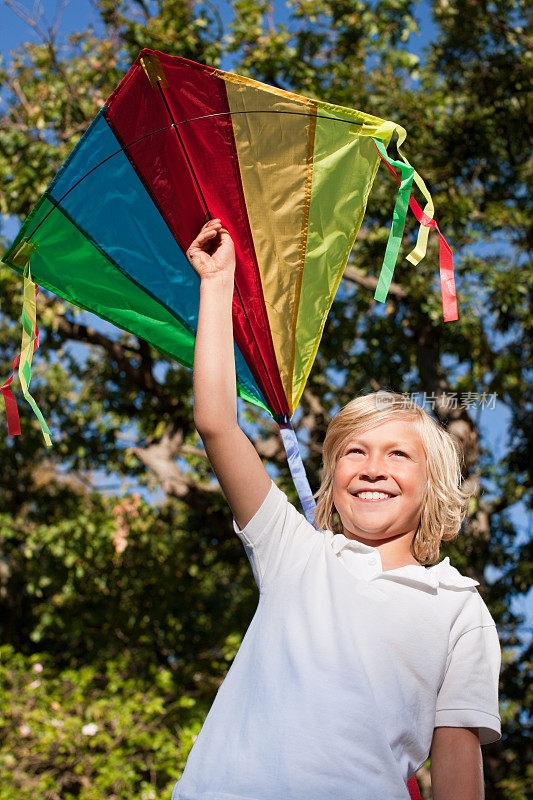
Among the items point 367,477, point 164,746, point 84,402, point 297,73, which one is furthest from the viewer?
point 84,402

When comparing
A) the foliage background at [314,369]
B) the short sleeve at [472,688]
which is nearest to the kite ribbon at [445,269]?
the short sleeve at [472,688]

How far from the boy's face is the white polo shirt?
0.07 meters

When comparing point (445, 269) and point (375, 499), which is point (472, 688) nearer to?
point (375, 499)

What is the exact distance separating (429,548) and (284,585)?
1.20 feet

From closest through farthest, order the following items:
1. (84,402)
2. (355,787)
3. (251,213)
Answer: (355,787)
(251,213)
(84,402)

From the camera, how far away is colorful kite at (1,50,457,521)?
69.8 inches

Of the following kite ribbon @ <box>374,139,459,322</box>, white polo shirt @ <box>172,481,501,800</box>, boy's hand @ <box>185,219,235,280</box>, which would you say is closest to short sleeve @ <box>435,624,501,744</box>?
white polo shirt @ <box>172,481,501,800</box>

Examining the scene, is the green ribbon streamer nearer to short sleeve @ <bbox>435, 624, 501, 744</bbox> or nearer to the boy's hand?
the boy's hand

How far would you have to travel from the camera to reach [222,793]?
120 centimetres

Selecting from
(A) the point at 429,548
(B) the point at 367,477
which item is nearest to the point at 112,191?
(B) the point at 367,477

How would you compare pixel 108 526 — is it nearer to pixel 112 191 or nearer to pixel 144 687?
pixel 144 687

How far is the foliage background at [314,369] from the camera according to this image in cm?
552

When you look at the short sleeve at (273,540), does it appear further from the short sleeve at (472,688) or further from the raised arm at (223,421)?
the short sleeve at (472,688)

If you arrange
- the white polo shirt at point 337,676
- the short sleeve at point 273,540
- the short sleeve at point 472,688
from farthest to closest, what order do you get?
1. the short sleeve at point 273,540
2. the short sleeve at point 472,688
3. the white polo shirt at point 337,676
